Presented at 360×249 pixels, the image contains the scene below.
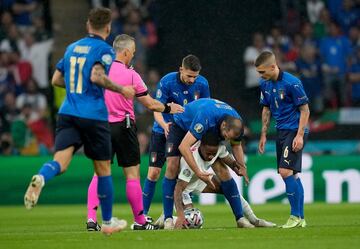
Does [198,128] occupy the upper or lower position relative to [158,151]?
upper

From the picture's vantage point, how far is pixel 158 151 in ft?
44.0

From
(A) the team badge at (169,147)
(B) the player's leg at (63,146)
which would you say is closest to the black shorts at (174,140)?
(A) the team badge at (169,147)

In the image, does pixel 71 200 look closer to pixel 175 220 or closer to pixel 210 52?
pixel 210 52

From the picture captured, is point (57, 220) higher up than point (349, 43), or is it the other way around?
point (349, 43)

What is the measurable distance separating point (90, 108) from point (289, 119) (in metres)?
3.33

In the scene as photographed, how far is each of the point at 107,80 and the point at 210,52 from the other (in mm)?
10797

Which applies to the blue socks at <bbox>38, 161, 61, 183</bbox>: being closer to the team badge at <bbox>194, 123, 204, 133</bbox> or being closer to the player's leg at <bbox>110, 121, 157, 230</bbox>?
the player's leg at <bbox>110, 121, 157, 230</bbox>

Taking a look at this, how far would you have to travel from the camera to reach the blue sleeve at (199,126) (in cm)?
1151

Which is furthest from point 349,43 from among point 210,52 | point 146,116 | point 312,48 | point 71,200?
point 71,200

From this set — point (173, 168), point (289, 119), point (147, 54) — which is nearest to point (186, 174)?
point (173, 168)

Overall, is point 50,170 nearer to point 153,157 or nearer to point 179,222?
point 179,222

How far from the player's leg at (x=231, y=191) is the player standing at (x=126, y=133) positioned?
95 cm

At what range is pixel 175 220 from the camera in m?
12.3

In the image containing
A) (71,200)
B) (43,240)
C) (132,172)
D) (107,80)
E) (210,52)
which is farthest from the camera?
(210,52)
